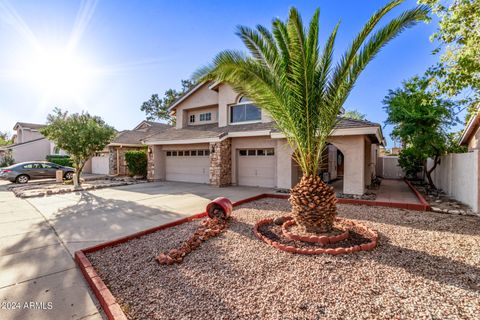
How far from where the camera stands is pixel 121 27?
30.8 feet

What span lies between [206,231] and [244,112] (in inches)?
407

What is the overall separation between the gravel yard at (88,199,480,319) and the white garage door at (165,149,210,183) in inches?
387

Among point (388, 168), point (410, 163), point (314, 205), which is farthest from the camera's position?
point (388, 168)

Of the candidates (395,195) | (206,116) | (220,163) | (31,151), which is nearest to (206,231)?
(220,163)

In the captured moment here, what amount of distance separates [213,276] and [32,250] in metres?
4.14

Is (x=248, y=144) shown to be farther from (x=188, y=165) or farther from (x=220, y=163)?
(x=188, y=165)

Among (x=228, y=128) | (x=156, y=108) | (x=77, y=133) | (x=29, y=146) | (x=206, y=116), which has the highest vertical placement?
(x=156, y=108)

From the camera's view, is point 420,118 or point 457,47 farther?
point 420,118

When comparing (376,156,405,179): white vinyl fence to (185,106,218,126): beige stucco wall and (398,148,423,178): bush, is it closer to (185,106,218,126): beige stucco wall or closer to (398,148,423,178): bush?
(398,148,423,178): bush

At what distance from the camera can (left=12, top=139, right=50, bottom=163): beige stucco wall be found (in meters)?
27.8

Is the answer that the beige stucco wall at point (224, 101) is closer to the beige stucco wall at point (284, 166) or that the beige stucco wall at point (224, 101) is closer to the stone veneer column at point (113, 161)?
the beige stucco wall at point (284, 166)

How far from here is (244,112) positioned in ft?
47.4

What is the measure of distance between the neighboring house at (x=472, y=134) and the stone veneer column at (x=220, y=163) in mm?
11279

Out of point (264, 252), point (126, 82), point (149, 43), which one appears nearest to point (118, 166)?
point (126, 82)
